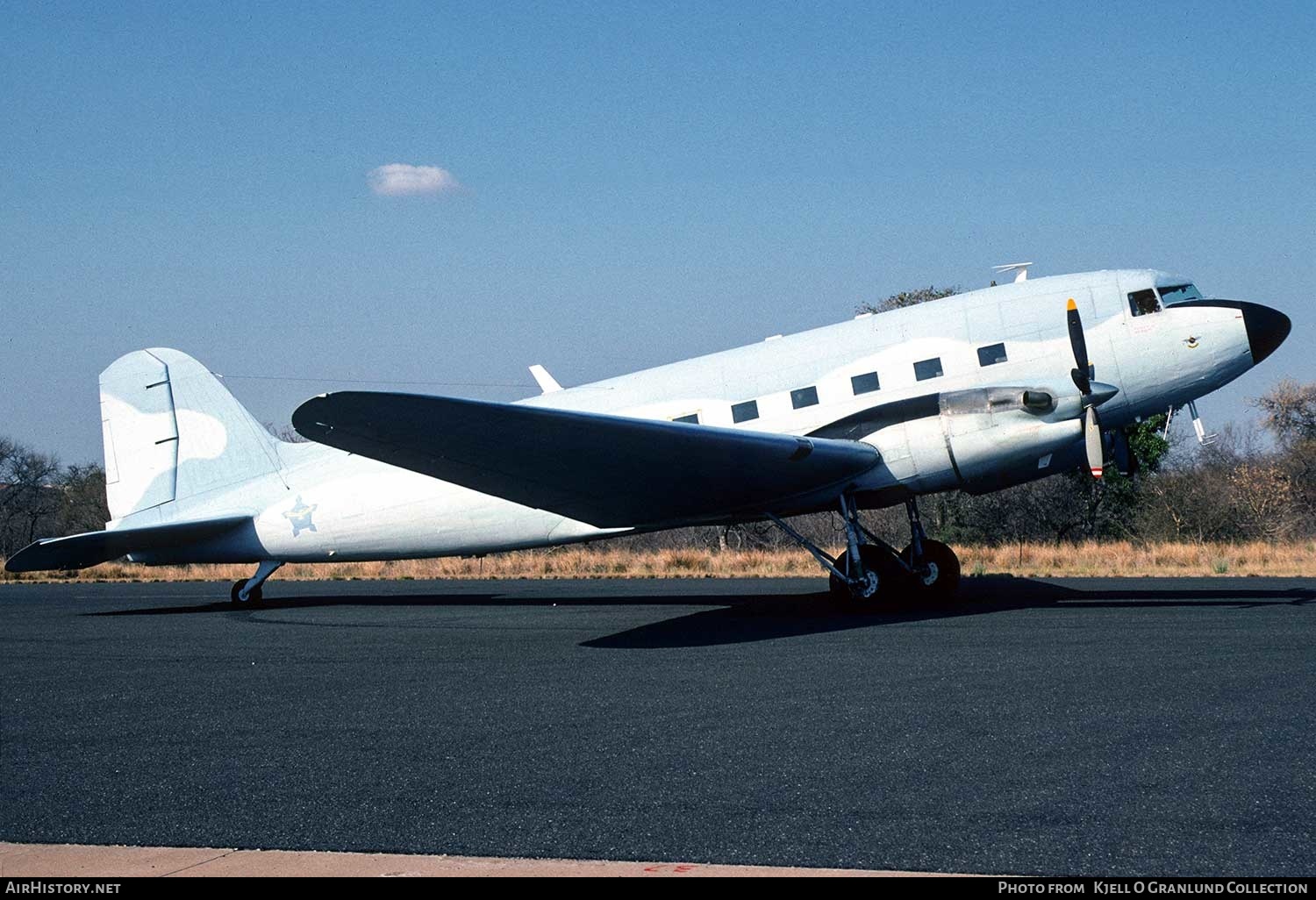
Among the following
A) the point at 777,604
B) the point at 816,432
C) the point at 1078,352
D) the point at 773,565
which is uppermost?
the point at 1078,352

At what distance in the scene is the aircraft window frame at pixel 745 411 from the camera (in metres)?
17.7

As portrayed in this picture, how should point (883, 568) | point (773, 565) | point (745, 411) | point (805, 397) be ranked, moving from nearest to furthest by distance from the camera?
1. point (883, 568)
2. point (805, 397)
3. point (745, 411)
4. point (773, 565)

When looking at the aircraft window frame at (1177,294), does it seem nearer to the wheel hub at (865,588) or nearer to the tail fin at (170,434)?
the wheel hub at (865,588)

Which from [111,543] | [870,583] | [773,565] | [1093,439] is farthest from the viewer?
[773,565]

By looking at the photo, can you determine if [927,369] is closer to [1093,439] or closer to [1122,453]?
[1093,439]

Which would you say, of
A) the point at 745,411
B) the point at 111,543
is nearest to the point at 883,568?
the point at 745,411

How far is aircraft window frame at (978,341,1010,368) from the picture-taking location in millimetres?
16797

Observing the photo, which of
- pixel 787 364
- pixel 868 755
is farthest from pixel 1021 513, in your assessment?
pixel 868 755

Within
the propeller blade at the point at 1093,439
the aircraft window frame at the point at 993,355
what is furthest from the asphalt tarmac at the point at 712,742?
the aircraft window frame at the point at 993,355

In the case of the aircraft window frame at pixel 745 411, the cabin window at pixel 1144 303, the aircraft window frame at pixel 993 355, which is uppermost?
the cabin window at pixel 1144 303

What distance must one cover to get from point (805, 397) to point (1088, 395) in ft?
13.0

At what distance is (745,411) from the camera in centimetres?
1770

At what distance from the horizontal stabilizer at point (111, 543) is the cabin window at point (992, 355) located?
1250 centimetres

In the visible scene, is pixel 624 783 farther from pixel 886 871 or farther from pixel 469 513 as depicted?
pixel 469 513
